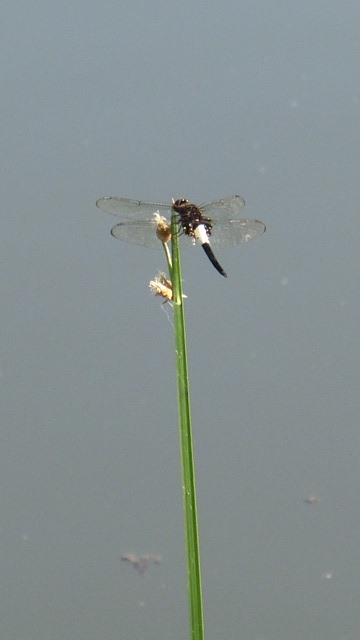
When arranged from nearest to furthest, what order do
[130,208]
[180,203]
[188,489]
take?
[188,489], [180,203], [130,208]

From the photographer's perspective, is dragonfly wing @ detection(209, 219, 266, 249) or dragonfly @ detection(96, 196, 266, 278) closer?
dragonfly @ detection(96, 196, 266, 278)

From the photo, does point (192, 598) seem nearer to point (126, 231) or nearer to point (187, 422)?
point (187, 422)

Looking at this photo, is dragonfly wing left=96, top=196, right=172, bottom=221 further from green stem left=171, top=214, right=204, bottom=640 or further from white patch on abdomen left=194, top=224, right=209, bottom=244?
green stem left=171, top=214, right=204, bottom=640

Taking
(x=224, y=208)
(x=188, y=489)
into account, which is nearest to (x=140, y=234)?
(x=224, y=208)

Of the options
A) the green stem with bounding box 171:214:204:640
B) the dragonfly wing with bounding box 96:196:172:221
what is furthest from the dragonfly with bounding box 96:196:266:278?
the green stem with bounding box 171:214:204:640

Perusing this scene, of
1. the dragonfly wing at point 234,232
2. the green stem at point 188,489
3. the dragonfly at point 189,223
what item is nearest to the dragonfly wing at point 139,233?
the dragonfly at point 189,223

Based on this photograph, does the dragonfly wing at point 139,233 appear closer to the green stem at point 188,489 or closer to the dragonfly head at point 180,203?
the dragonfly head at point 180,203

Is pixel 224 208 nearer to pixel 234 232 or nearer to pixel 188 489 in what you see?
pixel 234 232

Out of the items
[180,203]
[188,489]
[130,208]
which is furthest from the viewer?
[130,208]
